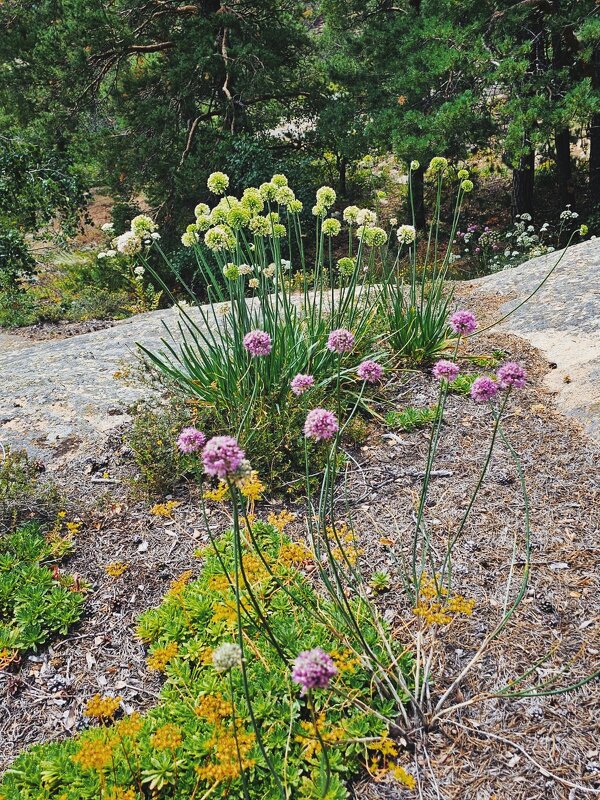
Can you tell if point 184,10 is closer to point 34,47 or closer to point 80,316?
point 34,47

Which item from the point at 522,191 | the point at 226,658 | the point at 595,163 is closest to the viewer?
the point at 226,658

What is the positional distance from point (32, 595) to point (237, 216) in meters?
2.15

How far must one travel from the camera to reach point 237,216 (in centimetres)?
323

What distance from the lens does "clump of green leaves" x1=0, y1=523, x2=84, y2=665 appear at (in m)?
2.54

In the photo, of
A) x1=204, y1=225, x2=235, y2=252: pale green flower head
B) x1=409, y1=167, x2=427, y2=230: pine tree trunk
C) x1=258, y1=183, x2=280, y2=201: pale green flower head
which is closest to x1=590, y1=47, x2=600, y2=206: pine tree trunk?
x1=409, y1=167, x2=427, y2=230: pine tree trunk

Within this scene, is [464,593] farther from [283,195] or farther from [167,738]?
[283,195]

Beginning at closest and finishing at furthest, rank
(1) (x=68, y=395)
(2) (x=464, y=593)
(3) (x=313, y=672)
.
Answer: (3) (x=313, y=672)
(2) (x=464, y=593)
(1) (x=68, y=395)

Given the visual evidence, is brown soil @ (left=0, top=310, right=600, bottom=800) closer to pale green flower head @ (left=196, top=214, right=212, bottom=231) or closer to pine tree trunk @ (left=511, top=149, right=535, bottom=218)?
pale green flower head @ (left=196, top=214, right=212, bottom=231)

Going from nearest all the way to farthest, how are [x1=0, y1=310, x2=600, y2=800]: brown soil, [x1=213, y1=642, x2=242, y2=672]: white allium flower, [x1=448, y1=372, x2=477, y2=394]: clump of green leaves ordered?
[x1=213, y1=642, x2=242, y2=672]: white allium flower < [x1=0, y1=310, x2=600, y2=800]: brown soil < [x1=448, y1=372, x2=477, y2=394]: clump of green leaves

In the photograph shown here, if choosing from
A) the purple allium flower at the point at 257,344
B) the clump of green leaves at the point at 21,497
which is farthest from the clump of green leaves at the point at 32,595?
the purple allium flower at the point at 257,344

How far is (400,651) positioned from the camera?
2227 millimetres

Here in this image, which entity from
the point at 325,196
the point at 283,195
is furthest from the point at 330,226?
the point at 283,195

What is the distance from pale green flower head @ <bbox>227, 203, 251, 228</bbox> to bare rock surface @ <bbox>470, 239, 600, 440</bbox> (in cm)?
232

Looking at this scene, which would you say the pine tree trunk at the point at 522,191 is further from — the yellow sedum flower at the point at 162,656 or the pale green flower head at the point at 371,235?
the yellow sedum flower at the point at 162,656
